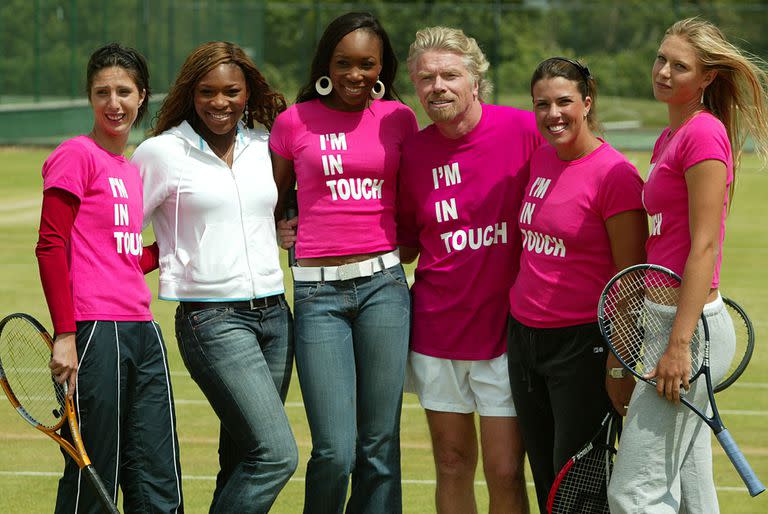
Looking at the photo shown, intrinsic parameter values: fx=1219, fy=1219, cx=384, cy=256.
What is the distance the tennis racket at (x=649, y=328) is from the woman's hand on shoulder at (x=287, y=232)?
142cm

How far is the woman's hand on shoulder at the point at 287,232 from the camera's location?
5238mm

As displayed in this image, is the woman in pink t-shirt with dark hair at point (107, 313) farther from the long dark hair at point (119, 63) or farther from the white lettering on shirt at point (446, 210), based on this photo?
the white lettering on shirt at point (446, 210)

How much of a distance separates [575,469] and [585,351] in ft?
1.51

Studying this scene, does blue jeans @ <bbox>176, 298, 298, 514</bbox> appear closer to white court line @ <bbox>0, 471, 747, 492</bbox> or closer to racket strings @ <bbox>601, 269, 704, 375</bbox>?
racket strings @ <bbox>601, 269, 704, 375</bbox>

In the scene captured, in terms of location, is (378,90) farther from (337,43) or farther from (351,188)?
(351,188)

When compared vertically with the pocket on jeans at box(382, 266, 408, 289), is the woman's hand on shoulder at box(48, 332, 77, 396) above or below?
below

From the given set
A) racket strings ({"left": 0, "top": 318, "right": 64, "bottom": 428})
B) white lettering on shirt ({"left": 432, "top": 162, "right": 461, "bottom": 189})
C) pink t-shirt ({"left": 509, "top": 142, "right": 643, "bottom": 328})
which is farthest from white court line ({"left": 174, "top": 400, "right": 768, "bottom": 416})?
pink t-shirt ({"left": 509, "top": 142, "right": 643, "bottom": 328})

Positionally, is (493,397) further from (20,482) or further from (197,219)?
(20,482)

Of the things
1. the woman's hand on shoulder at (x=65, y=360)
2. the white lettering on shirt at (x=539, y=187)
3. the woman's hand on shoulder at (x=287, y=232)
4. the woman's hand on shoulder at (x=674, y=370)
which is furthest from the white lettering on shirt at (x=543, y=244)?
the woman's hand on shoulder at (x=65, y=360)

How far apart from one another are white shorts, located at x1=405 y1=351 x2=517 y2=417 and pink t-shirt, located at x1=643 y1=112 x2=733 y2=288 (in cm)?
100

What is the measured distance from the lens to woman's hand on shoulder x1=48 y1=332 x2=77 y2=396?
4.52 metres

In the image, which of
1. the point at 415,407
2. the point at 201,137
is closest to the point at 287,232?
the point at 201,137

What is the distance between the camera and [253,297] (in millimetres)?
4953

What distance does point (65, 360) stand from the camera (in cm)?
452
